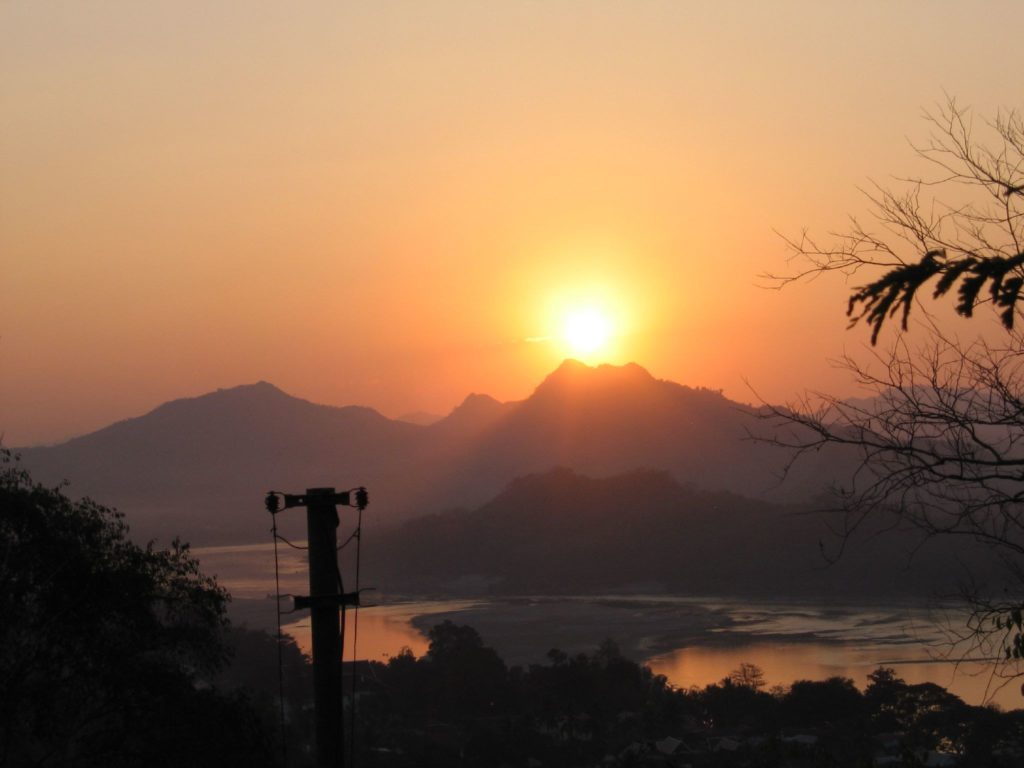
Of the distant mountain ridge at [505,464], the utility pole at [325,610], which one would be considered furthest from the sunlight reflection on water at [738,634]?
the distant mountain ridge at [505,464]

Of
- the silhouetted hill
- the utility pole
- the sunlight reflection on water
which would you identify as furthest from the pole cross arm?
the silhouetted hill

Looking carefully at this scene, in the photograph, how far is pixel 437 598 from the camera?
74750mm

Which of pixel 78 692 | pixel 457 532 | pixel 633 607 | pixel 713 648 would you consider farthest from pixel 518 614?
pixel 78 692

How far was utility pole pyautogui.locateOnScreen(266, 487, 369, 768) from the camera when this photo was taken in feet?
24.0

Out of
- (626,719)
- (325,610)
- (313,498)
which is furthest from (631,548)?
(313,498)

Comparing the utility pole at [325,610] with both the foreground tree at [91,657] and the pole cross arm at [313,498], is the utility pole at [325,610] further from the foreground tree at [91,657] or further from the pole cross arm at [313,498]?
the foreground tree at [91,657]

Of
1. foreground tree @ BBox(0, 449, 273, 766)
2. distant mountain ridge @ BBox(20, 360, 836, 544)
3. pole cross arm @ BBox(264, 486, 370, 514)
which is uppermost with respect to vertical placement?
distant mountain ridge @ BBox(20, 360, 836, 544)

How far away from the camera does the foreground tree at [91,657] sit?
10.2 meters

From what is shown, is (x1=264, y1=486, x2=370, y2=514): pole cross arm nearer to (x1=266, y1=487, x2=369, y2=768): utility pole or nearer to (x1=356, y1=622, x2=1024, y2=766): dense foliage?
(x1=266, y1=487, x2=369, y2=768): utility pole

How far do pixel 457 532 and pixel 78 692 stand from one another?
83.4 meters

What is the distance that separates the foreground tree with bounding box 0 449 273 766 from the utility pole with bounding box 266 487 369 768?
3866 millimetres

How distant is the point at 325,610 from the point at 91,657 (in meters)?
4.52

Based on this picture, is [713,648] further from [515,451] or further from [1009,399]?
[515,451]

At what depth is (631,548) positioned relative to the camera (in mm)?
86438
